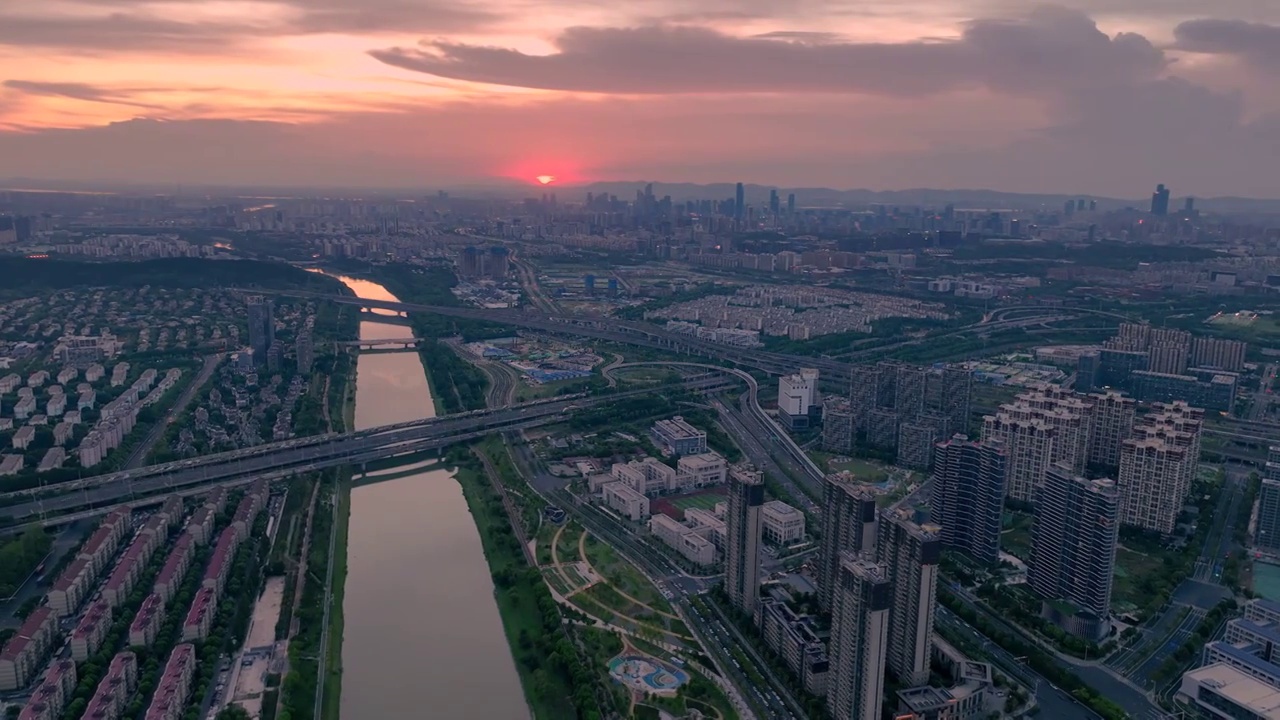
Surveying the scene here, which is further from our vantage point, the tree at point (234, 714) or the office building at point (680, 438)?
the office building at point (680, 438)

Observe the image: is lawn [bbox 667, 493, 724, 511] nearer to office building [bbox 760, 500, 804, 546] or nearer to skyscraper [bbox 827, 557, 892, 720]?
office building [bbox 760, 500, 804, 546]

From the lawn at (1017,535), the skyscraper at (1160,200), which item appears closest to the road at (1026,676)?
the lawn at (1017,535)

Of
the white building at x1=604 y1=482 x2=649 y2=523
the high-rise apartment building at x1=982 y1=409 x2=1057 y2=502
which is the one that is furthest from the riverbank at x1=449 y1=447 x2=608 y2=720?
the high-rise apartment building at x1=982 y1=409 x2=1057 y2=502

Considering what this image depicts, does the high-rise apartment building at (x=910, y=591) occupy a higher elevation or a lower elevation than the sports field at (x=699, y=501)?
higher

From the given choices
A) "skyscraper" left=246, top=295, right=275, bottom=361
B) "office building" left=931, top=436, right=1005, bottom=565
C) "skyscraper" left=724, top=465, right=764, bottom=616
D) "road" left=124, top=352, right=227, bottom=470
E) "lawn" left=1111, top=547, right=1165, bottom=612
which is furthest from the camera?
"skyscraper" left=246, top=295, right=275, bottom=361

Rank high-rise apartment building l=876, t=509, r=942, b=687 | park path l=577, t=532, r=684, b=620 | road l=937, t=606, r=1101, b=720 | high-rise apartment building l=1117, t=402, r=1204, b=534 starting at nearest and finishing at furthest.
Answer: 1. high-rise apartment building l=876, t=509, r=942, b=687
2. road l=937, t=606, r=1101, b=720
3. park path l=577, t=532, r=684, b=620
4. high-rise apartment building l=1117, t=402, r=1204, b=534

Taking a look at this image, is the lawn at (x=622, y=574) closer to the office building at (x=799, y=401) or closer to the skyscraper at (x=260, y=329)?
the office building at (x=799, y=401)

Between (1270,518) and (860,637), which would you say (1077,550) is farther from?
(860,637)
